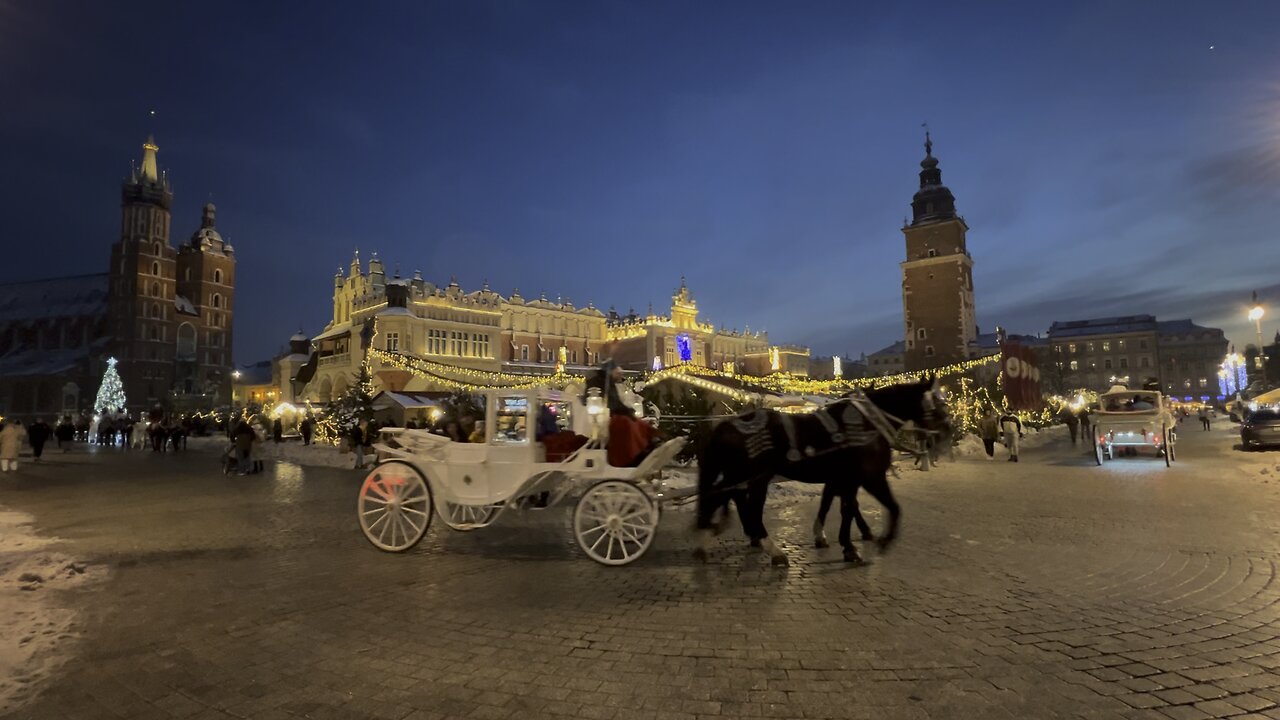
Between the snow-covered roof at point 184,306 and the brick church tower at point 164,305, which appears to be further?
the snow-covered roof at point 184,306

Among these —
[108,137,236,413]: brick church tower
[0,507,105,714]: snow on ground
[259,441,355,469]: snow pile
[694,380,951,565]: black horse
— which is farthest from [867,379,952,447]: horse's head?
[108,137,236,413]: brick church tower

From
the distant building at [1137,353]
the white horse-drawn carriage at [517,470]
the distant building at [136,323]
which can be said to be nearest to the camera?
the white horse-drawn carriage at [517,470]

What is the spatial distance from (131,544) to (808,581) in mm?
8505

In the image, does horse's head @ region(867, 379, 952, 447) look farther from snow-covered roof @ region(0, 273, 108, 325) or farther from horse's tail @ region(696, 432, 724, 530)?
snow-covered roof @ region(0, 273, 108, 325)

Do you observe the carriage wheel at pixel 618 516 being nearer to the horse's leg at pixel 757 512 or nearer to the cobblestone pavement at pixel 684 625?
the cobblestone pavement at pixel 684 625

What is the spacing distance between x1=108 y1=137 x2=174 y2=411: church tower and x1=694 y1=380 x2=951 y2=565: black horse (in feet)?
302

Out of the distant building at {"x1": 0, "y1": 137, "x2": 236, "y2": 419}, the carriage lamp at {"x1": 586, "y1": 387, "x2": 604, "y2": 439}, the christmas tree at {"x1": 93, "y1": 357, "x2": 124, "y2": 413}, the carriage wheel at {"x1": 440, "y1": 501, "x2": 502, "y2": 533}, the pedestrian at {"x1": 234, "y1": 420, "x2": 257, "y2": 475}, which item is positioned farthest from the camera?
the distant building at {"x1": 0, "y1": 137, "x2": 236, "y2": 419}

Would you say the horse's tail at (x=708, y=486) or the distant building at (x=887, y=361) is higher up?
the distant building at (x=887, y=361)

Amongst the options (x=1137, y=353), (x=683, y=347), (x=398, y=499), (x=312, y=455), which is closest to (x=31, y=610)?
(x=398, y=499)

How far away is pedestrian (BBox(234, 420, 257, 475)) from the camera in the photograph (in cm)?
1791

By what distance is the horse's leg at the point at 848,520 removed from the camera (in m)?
6.58

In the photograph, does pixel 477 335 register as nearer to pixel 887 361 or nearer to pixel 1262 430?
pixel 1262 430

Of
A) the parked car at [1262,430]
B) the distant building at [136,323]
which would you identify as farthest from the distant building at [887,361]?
the distant building at [136,323]

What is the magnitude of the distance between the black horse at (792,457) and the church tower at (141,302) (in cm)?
9204
